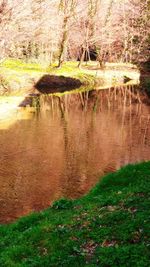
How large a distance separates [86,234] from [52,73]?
59.4 metres

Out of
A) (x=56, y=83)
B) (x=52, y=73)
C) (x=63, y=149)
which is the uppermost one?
(x=52, y=73)

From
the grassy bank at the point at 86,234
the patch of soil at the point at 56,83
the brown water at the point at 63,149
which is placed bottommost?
the brown water at the point at 63,149

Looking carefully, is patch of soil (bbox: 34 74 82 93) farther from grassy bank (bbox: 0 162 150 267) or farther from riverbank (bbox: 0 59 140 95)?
grassy bank (bbox: 0 162 150 267)

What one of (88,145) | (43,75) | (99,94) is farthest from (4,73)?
(88,145)

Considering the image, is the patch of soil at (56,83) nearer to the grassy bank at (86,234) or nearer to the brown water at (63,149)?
the brown water at (63,149)

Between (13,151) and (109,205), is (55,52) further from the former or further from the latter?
(109,205)

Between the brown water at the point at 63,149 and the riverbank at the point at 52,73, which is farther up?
the riverbank at the point at 52,73

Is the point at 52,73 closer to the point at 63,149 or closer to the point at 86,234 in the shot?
the point at 63,149

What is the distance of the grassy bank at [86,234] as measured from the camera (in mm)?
13328

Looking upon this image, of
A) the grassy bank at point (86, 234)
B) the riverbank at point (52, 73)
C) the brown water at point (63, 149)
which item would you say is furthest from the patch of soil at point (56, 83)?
the grassy bank at point (86, 234)

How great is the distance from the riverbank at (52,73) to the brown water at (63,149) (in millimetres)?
9524

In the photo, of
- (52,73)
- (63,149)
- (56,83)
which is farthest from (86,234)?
(52,73)

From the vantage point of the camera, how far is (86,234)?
15070 mm

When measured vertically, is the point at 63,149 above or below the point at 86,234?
below
